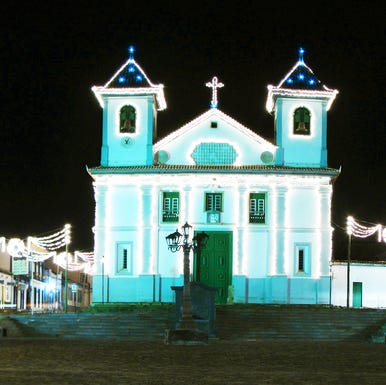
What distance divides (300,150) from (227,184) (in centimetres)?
408

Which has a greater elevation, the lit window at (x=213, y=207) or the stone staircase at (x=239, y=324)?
the lit window at (x=213, y=207)

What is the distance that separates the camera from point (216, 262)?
39.3 metres

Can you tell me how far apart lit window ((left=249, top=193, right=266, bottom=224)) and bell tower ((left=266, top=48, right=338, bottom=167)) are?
2206mm

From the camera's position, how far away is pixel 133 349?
22.0 meters

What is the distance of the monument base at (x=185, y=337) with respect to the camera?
25141 millimetres

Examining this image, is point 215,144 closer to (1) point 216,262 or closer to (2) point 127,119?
(2) point 127,119

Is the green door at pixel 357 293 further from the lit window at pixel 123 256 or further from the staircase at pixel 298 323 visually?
the lit window at pixel 123 256

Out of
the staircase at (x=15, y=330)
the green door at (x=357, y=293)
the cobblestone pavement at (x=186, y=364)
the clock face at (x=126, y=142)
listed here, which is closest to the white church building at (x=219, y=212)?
the clock face at (x=126, y=142)

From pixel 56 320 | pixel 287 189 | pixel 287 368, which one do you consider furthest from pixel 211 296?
pixel 287 368

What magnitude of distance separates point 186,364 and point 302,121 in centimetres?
2531

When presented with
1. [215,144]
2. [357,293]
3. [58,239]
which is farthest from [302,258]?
[58,239]

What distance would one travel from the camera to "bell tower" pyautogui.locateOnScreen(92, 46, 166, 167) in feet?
132

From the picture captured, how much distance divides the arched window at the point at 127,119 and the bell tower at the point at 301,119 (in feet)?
22.4

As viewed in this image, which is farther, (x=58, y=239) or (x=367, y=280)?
(x=367, y=280)
